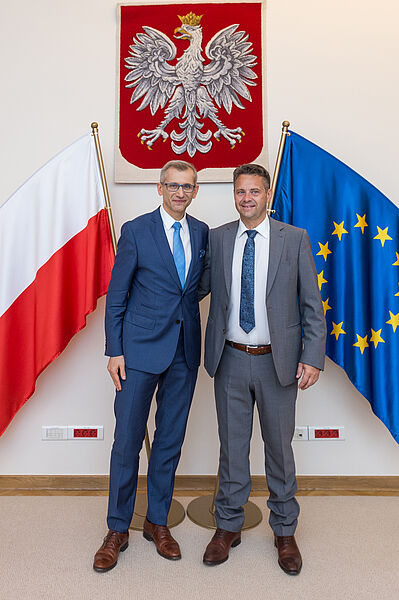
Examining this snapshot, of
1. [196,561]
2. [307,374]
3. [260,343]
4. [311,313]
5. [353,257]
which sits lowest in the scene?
[196,561]

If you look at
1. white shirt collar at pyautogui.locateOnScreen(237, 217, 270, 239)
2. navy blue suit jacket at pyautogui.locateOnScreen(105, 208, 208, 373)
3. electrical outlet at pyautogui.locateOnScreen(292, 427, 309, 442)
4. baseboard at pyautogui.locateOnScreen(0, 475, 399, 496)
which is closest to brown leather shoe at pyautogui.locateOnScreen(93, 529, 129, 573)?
baseboard at pyautogui.locateOnScreen(0, 475, 399, 496)

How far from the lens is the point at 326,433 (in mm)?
2600

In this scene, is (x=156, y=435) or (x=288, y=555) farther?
(x=156, y=435)

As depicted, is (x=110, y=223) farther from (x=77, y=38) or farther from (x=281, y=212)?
(x=77, y=38)

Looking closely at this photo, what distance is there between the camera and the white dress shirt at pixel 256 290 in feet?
6.27

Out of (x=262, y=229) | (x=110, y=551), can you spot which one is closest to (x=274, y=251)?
(x=262, y=229)

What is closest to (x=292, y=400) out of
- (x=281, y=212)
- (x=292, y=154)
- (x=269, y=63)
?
(x=281, y=212)

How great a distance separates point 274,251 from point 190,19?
1.50 meters

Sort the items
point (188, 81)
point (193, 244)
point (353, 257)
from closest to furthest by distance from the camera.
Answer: point (193, 244) < point (353, 257) < point (188, 81)

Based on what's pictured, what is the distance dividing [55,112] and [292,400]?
1.94m

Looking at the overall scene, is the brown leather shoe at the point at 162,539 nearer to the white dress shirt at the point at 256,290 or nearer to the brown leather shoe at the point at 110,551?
the brown leather shoe at the point at 110,551

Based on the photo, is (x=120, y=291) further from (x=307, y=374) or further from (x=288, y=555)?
(x=288, y=555)

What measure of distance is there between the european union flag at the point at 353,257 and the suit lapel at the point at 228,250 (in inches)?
17.5

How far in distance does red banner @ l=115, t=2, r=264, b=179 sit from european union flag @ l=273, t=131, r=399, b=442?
370mm
